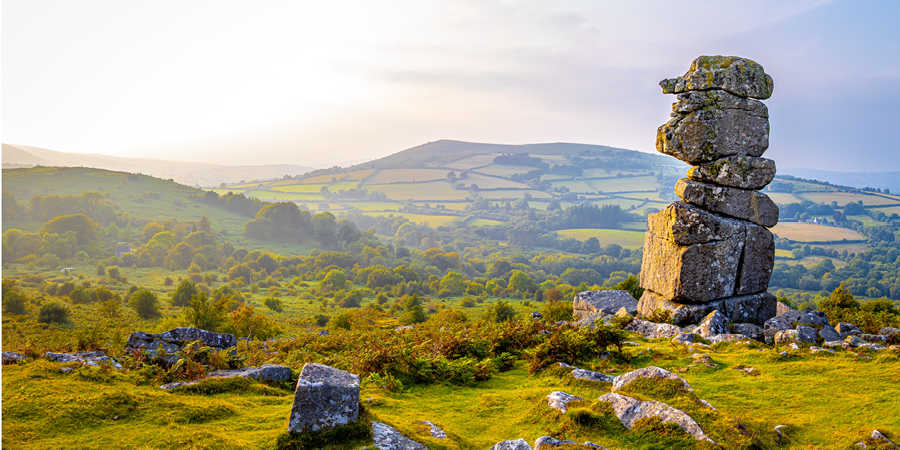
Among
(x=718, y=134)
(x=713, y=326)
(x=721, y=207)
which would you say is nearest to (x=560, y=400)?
(x=713, y=326)

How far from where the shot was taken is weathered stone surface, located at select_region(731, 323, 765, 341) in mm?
13641

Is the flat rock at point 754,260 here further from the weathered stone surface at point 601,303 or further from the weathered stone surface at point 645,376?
the weathered stone surface at point 645,376

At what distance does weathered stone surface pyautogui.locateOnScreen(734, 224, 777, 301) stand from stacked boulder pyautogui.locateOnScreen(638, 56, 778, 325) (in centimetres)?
4

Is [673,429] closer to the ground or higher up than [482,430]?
higher up

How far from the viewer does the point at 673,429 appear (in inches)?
270

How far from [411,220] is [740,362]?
15990 centimetres

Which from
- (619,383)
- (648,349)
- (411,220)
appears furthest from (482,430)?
(411,220)

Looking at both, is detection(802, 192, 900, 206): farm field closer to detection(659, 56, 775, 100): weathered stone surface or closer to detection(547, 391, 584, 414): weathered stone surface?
detection(659, 56, 775, 100): weathered stone surface

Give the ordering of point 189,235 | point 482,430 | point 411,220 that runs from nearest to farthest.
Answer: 1. point 482,430
2. point 189,235
3. point 411,220

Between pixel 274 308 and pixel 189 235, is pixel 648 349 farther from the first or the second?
pixel 189 235

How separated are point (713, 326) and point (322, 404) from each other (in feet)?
43.7

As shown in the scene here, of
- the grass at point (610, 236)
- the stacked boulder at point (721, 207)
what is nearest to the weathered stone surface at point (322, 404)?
the stacked boulder at point (721, 207)

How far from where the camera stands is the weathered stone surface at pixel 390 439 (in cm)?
632

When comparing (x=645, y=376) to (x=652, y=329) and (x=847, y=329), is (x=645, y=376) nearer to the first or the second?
(x=652, y=329)
